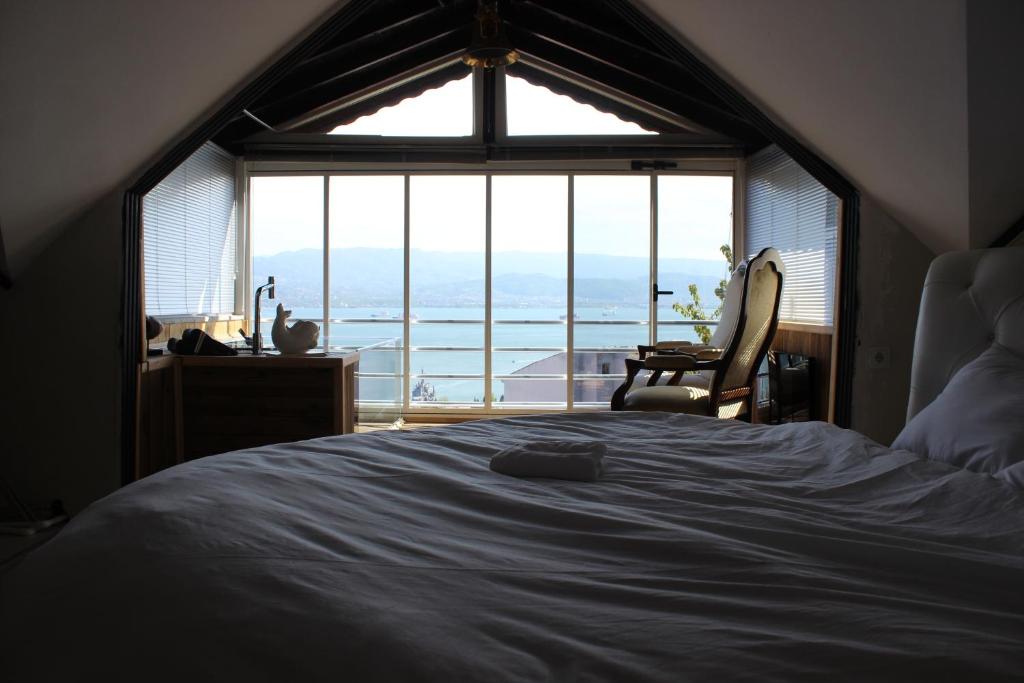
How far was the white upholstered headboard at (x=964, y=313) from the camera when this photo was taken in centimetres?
183

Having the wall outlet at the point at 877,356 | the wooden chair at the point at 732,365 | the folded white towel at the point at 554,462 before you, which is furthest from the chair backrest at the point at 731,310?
the folded white towel at the point at 554,462

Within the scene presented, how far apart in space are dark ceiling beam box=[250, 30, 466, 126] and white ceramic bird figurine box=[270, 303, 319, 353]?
273cm

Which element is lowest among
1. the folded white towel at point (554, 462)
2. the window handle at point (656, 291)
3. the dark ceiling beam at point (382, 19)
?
the folded white towel at point (554, 462)

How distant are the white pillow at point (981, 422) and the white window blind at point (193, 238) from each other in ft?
14.1

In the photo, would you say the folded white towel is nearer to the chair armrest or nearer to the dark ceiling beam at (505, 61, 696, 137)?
the chair armrest

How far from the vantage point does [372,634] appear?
70 cm

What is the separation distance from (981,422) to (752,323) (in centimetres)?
228

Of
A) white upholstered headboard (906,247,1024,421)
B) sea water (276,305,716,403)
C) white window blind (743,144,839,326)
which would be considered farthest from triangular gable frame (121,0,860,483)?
sea water (276,305,716,403)

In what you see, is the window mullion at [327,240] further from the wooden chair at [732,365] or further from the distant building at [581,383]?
the wooden chair at [732,365]

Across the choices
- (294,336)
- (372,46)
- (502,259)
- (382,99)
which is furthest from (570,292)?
(294,336)

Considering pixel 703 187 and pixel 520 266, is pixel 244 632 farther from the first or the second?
pixel 703 187

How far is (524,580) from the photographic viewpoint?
84 centimetres

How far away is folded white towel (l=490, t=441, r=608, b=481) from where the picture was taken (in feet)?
4.35

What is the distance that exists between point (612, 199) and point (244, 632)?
5.64 metres
